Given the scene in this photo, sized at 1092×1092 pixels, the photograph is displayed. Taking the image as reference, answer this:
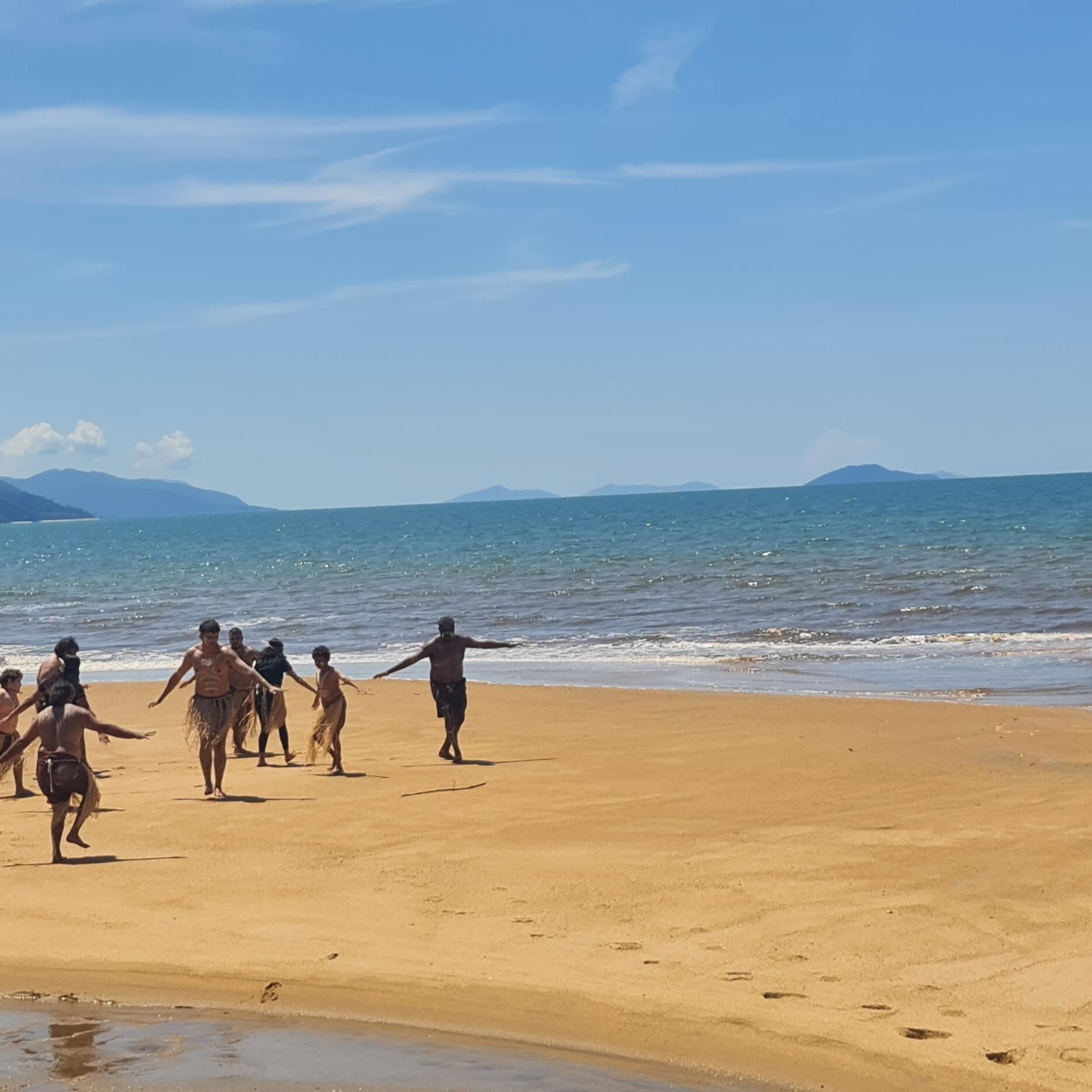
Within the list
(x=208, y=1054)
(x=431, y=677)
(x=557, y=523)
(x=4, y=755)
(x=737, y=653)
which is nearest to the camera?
(x=208, y=1054)

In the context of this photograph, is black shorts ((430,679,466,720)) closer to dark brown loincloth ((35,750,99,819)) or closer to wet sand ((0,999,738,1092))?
dark brown loincloth ((35,750,99,819))

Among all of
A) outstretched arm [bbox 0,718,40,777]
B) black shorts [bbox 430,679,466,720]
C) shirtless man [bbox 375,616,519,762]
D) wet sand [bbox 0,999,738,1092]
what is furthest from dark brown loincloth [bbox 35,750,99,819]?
black shorts [bbox 430,679,466,720]

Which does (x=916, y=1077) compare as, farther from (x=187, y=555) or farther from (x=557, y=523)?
(x=557, y=523)

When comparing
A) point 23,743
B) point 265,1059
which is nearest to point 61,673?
point 23,743

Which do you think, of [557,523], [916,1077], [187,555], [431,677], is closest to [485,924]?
[916,1077]

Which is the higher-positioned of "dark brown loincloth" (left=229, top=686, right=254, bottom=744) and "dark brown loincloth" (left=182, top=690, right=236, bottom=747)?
"dark brown loincloth" (left=182, top=690, right=236, bottom=747)

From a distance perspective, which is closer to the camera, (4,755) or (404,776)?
(4,755)

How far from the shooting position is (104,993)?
23.4 feet

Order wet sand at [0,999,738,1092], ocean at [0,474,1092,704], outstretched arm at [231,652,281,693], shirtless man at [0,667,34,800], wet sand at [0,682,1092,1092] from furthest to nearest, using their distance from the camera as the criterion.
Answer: ocean at [0,474,1092,704] < outstretched arm at [231,652,281,693] < shirtless man at [0,667,34,800] < wet sand at [0,682,1092,1092] < wet sand at [0,999,738,1092]

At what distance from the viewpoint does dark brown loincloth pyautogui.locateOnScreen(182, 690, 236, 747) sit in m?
12.8

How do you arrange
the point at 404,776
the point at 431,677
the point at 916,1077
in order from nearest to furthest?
the point at 916,1077 → the point at 404,776 → the point at 431,677

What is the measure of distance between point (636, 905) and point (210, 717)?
5718 millimetres

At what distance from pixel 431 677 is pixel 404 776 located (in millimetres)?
1385

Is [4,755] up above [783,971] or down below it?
above
